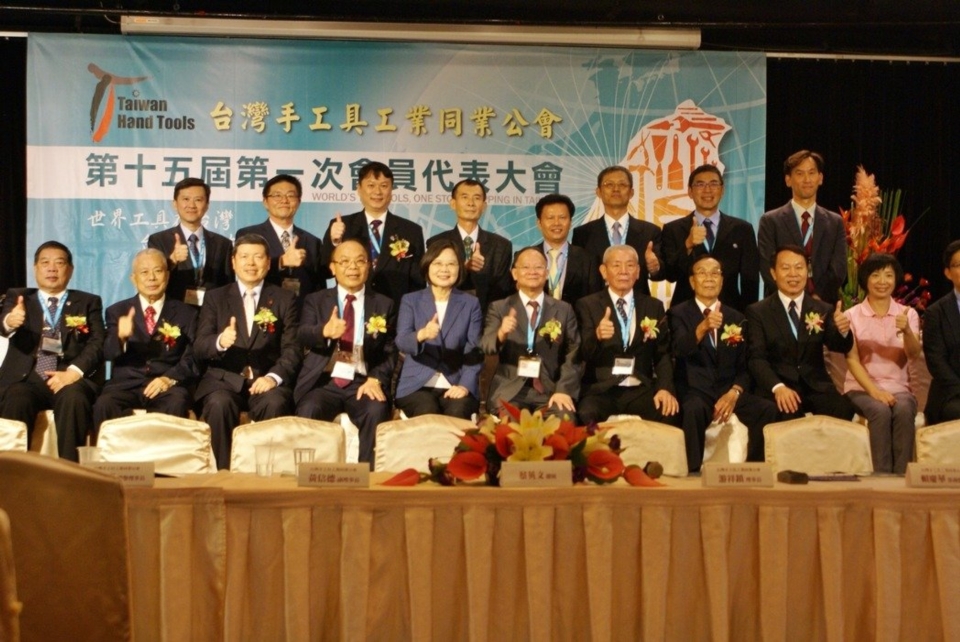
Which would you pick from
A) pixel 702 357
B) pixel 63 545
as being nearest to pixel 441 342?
pixel 702 357

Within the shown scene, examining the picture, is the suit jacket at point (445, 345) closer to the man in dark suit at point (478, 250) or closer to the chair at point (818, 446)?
the man in dark suit at point (478, 250)

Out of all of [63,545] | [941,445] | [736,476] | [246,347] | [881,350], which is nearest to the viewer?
[63,545]

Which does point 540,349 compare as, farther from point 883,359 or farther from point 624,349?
point 883,359

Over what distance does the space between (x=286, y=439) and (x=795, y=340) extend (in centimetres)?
297

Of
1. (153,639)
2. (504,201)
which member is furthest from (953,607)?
(504,201)

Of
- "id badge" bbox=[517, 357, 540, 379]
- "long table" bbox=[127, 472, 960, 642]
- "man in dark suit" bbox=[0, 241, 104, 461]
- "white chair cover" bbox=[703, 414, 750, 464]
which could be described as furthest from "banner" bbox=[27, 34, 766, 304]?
A: "long table" bbox=[127, 472, 960, 642]

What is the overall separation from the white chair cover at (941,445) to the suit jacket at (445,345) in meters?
2.38

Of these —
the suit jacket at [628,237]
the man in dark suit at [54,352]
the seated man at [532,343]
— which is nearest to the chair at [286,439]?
the seated man at [532,343]

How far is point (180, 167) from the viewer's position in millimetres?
6344

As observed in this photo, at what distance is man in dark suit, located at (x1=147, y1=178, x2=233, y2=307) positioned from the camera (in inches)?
238

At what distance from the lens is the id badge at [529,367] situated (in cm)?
541

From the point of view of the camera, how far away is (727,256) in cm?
629

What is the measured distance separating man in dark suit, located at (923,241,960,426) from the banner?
4.16 ft

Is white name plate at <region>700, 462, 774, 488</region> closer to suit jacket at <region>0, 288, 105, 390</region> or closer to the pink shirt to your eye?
the pink shirt
